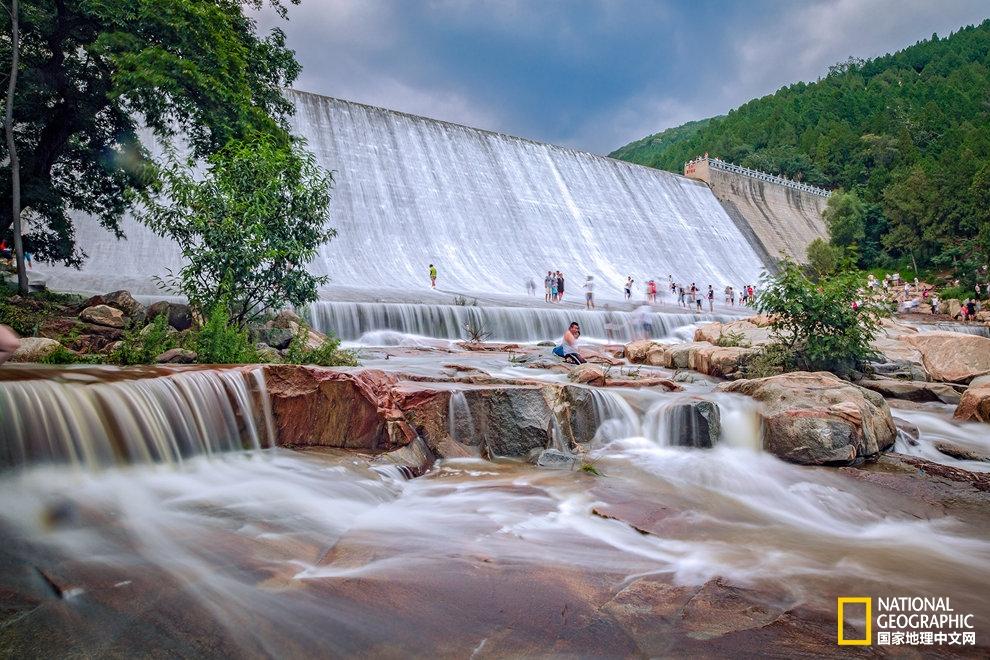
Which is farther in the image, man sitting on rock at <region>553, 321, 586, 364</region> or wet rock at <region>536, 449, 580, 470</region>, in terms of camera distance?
man sitting on rock at <region>553, 321, 586, 364</region>

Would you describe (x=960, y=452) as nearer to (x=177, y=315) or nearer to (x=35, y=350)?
(x=35, y=350)

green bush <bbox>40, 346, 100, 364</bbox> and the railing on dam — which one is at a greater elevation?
the railing on dam

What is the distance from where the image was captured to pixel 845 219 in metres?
46.6

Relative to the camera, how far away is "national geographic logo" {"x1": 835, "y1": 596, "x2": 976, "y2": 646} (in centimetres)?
239

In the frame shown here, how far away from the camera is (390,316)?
15.4 metres

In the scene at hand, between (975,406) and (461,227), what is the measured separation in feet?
70.1

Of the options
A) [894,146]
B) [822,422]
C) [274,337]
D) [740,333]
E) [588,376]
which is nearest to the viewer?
[822,422]

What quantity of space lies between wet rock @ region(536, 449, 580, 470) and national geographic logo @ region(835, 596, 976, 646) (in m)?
2.62

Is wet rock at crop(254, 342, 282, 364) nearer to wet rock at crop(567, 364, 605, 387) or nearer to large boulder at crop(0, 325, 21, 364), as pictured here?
wet rock at crop(567, 364, 605, 387)

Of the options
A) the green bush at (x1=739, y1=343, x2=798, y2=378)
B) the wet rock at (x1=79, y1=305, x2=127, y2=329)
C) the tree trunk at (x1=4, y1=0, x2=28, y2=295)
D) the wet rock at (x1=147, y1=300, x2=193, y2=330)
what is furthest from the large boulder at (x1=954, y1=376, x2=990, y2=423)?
the tree trunk at (x1=4, y1=0, x2=28, y2=295)

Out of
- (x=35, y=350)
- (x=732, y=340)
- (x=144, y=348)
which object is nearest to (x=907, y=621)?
(x=144, y=348)

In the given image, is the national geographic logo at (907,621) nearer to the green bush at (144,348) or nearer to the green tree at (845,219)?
the green bush at (144,348)

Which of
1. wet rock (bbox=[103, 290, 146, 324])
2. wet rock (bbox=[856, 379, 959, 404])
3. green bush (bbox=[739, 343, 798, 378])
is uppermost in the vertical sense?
wet rock (bbox=[103, 290, 146, 324])

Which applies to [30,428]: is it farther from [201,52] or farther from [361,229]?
[361,229]
